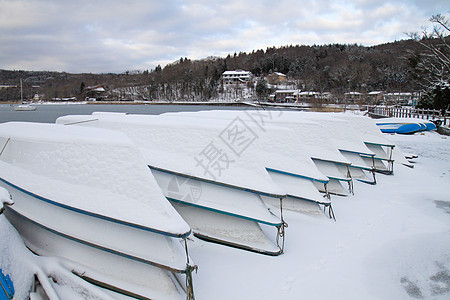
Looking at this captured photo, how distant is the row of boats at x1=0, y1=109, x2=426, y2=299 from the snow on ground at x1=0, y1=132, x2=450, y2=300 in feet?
1.10

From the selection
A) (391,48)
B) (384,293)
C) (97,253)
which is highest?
(391,48)

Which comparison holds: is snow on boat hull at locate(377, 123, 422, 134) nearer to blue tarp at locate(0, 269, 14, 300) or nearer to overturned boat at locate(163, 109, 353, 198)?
overturned boat at locate(163, 109, 353, 198)

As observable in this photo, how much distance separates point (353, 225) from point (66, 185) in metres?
5.30

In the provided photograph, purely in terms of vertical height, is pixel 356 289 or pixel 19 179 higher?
pixel 19 179

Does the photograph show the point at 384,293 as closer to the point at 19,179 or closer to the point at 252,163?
the point at 252,163

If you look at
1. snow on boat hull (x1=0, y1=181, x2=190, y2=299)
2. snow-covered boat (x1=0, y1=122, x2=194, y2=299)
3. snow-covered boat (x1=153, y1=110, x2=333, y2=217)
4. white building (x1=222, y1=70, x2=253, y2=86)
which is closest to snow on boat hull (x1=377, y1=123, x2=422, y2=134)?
snow-covered boat (x1=153, y1=110, x2=333, y2=217)

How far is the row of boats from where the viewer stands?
13.1 feet

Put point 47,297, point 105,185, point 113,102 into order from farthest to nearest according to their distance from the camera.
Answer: point 113,102 → point 105,185 → point 47,297

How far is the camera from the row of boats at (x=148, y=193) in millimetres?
3998

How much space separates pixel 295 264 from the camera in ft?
15.6

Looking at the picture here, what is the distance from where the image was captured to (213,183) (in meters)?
5.55

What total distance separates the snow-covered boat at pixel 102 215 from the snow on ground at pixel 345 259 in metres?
0.50

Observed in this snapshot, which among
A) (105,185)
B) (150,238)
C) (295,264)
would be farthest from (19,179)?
(295,264)

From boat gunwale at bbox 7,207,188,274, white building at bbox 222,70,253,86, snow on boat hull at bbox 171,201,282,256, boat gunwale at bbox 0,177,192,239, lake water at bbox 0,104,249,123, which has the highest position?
white building at bbox 222,70,253,86
